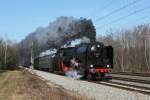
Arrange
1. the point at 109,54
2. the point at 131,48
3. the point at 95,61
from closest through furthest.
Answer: the point at 95,61 → the point at 109,54 → the point at 131,48

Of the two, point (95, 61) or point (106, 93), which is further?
point (95, 61)

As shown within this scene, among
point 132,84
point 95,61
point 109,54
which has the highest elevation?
point 109,54

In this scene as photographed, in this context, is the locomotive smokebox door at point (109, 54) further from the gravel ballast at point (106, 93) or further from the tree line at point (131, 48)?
the tree line at point (131, 48)

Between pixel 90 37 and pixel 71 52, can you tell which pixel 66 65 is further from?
pixel 90 37

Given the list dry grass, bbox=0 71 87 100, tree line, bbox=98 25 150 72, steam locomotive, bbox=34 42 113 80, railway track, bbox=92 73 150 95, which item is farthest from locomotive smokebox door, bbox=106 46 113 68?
tree line, bbox=98 25 150 72

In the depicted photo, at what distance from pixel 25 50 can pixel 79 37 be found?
86102 millimetres

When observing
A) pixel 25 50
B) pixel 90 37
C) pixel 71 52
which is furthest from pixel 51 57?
pixel 25 50

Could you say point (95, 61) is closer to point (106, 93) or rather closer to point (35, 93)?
point (106, 93)

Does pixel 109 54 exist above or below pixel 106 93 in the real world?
above

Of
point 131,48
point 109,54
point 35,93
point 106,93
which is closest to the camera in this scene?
point 35,93

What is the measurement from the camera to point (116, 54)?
297ft

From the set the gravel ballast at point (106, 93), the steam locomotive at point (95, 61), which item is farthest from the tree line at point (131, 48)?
the gravel ballast at point (106, 93)

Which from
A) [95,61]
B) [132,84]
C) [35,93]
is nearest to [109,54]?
[95,61]

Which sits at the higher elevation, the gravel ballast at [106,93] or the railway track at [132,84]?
the railway track at [132,84]
